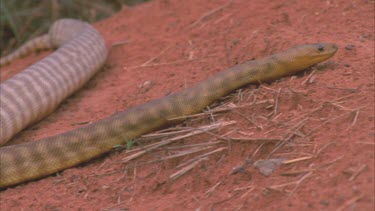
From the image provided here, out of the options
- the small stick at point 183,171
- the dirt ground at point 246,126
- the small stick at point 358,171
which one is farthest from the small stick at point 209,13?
the small stick at point 358,171

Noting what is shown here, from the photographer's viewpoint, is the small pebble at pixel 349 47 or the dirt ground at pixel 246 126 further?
the small pebble at pixel 349 47

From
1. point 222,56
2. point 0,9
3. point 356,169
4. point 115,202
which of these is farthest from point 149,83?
point 0,9

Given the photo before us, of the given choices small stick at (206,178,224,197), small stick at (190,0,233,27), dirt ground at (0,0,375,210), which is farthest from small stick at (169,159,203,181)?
small stick at (190,0,233,27)

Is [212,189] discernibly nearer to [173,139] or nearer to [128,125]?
[173,139]

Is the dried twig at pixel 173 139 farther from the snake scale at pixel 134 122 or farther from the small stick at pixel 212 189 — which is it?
the small stick at pixel 212 189

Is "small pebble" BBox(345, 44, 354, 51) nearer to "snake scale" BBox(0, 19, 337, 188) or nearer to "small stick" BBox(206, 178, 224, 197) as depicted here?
"snake scale" BBox(0, 19, 337, 188)

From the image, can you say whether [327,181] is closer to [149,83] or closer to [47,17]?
[149,83]
